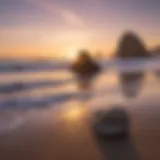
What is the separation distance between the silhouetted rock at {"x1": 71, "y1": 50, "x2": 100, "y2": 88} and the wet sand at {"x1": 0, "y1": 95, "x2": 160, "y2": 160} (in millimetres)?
162

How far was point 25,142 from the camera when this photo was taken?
2.97ft

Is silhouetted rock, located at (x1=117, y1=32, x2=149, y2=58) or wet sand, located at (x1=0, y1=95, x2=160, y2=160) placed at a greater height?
silhouetted rock, located at (x1=117, y1=32, x2=149, y2=58)

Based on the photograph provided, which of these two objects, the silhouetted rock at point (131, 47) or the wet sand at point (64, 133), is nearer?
the wet sand at point (64, 133)

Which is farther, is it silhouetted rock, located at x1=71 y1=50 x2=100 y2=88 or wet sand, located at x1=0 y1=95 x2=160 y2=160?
silhouetted rock, located at x1=71 y1=50 x2=100 y2=88

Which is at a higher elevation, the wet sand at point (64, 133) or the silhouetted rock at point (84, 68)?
the silhouetted rock at point (84, 68)

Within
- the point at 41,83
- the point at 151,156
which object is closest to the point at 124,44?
the point at 151,156

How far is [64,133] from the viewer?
3.23 ft

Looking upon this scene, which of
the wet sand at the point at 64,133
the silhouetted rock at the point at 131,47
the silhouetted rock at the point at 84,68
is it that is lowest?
the wet sand at the point at 64,133

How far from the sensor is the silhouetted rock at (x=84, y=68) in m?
1.05

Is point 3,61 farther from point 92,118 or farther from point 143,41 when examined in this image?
point 143,41

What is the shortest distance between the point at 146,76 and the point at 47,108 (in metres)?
0.54

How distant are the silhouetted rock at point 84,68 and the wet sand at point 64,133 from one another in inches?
6.4

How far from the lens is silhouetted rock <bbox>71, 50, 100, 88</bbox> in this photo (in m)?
1.05

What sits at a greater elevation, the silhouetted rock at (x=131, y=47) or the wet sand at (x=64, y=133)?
the silhouetted rock at (x=131, y=47)
